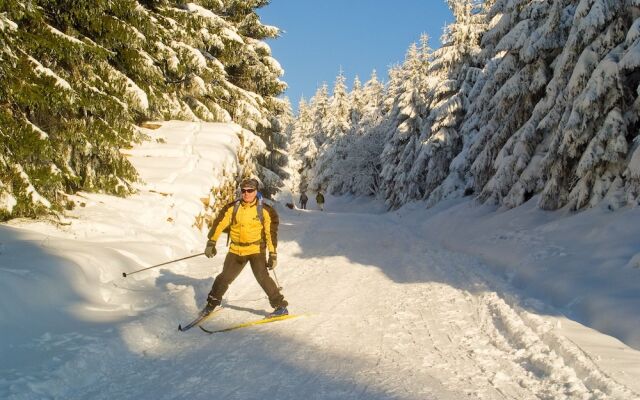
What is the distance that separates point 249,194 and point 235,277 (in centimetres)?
126

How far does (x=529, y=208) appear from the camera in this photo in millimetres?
13938

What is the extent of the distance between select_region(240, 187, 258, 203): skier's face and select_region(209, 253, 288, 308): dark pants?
0.83m

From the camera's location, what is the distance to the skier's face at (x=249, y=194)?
21.2 feet

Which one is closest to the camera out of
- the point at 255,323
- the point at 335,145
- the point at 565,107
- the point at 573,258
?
the point at 255,323

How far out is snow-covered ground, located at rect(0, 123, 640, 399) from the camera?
4.24m

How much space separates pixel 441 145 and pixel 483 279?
65.6 feet

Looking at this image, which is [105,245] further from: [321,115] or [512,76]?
[321,115]

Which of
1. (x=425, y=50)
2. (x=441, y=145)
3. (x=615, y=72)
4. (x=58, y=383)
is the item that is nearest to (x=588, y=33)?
(x=615, y=72)

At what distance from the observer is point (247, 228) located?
658 cm

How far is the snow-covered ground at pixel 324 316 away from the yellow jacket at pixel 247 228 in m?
1.05

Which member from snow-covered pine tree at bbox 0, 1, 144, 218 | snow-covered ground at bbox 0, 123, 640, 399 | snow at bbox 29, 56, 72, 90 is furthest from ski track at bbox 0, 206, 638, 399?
snow at bbox 29, 56, 72, 90

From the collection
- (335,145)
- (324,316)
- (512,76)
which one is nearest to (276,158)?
(512,76)

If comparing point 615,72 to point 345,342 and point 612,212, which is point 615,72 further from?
point 345,342

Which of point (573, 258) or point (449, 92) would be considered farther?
point (449, 92)
